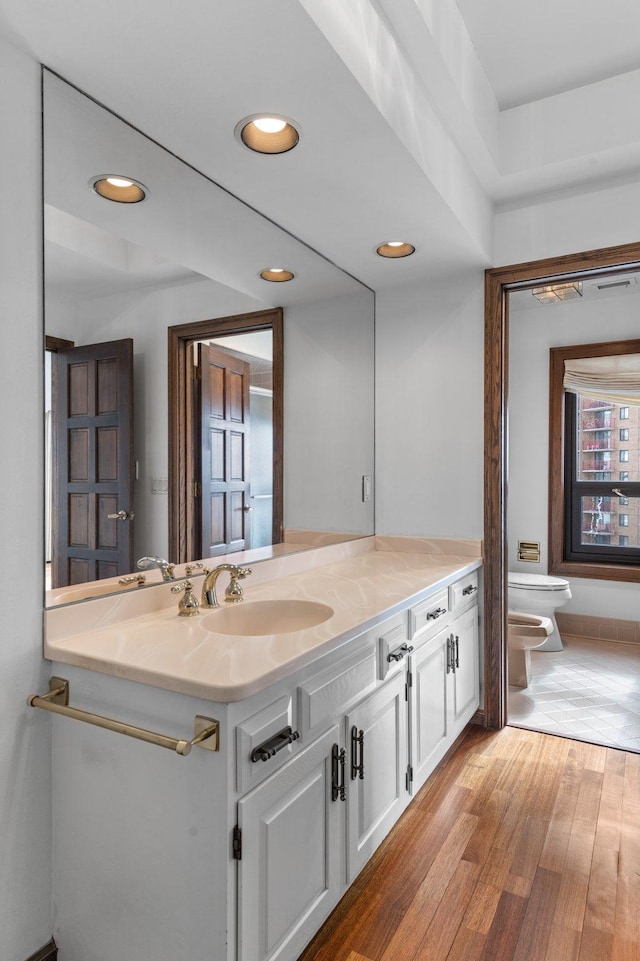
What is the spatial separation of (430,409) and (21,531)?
199 centimetres

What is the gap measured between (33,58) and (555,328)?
11.9 feet

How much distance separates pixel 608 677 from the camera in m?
3.28

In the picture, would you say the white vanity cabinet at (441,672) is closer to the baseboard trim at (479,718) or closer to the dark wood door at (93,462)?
the baseboard trim at (479,718)

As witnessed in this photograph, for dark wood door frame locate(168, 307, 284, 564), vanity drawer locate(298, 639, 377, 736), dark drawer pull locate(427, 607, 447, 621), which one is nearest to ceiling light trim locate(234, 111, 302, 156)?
dark wood door frame locate(168, 307, 284, 564)

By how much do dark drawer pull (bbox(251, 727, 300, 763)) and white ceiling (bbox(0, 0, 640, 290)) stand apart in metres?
1.51

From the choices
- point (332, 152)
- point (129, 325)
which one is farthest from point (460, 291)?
point (129, 325)

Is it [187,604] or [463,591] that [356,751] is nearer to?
[187,604]

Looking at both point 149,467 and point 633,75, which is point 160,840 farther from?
point 633,75

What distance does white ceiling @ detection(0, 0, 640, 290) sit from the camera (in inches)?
48.8

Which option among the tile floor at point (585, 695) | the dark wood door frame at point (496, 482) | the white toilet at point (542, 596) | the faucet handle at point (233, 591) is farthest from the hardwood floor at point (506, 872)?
the white toilet at point (542, 596)

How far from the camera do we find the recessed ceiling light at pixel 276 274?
2221 mm

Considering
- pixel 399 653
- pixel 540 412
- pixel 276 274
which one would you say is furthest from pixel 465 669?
pixel 540 412

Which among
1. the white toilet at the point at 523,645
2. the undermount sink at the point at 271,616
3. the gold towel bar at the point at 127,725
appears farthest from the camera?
the white toilet at the point at 523,645

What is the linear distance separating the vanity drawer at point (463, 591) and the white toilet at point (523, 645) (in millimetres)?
815
